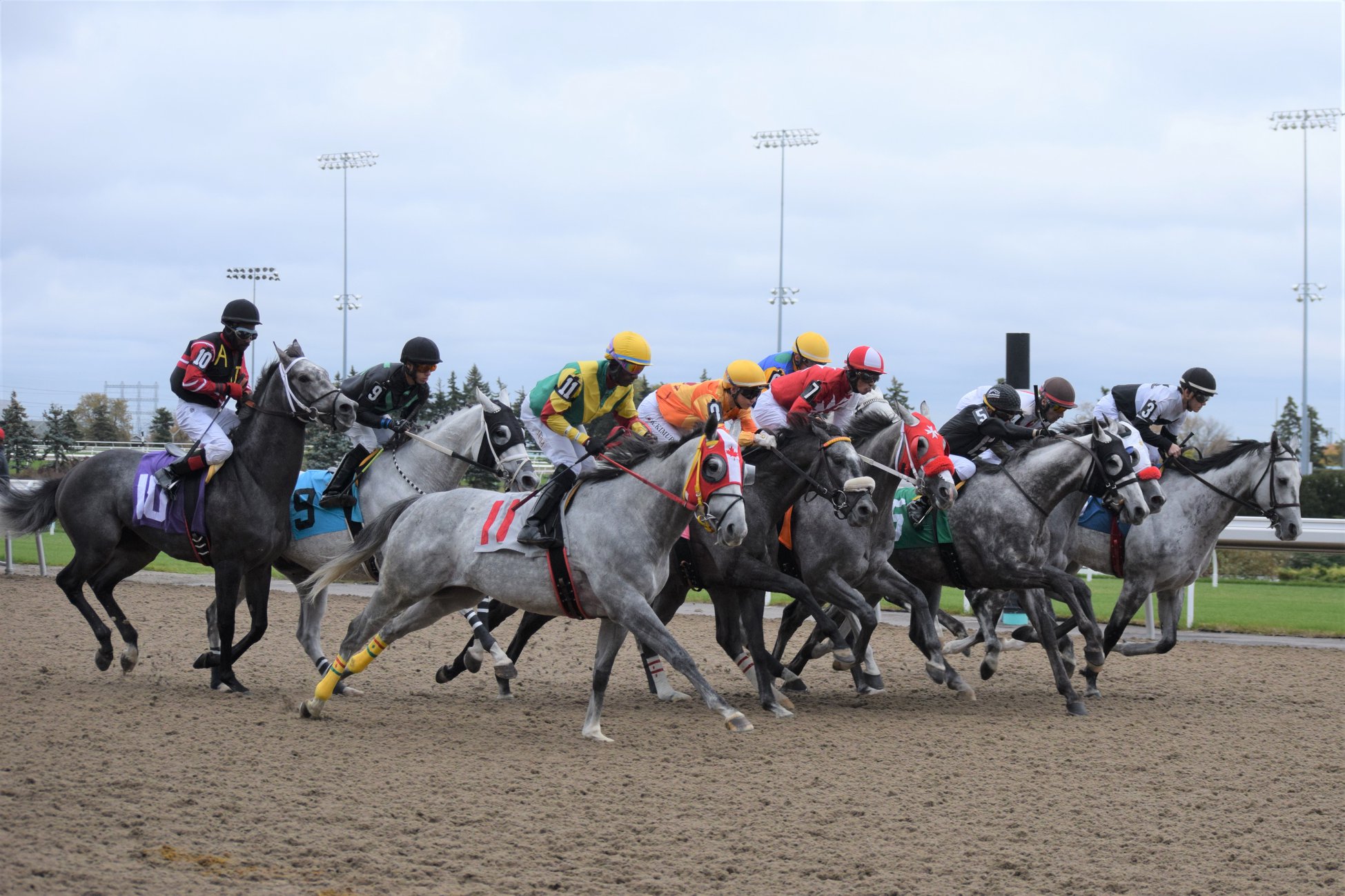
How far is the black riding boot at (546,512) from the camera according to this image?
6836mm

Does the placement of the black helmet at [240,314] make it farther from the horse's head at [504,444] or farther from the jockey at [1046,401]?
the jockey at [1046,401]

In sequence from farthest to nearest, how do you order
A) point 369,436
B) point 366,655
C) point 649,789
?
point 369,436 < point 366,655 < point 649,789

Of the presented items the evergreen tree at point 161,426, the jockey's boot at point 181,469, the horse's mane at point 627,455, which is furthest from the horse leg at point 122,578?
the evergreen tree at point 161,426

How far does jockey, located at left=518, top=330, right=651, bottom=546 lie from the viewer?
7.39 metres

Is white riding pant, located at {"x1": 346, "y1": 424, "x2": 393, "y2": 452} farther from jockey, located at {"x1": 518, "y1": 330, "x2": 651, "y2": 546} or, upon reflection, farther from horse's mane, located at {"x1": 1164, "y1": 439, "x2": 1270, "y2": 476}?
horse's mane, located at {"x1": 1164, "y1": 439, "x2": 1270, "y2": 476}

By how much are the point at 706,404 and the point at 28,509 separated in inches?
210

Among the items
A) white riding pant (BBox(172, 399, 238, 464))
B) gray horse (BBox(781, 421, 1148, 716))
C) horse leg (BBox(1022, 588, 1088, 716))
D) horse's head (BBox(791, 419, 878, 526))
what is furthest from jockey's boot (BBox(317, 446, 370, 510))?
horse leg (BBox(1022, 588, 1088, 716))

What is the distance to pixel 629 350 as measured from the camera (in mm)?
7480

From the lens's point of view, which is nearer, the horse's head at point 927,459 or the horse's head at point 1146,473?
the horse's head at point 927,459

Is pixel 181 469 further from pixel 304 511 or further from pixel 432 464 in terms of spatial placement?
pixel 432 464

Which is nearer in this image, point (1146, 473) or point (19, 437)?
point (1146, 473)

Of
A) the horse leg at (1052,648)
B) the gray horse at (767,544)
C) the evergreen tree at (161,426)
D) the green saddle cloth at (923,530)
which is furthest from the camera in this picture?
the evergreen tree at (161,426)

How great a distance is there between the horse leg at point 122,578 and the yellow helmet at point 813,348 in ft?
15.5

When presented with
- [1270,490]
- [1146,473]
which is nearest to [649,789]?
[1146,473]
